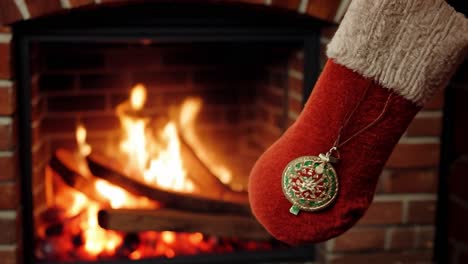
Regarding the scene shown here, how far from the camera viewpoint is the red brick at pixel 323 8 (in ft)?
5.57

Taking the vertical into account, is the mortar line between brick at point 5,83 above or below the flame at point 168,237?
above

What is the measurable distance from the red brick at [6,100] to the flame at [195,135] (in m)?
0.52

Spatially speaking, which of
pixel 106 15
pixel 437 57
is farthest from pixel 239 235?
pixel 437 57

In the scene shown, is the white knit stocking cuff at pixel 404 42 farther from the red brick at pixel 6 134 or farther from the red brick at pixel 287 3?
the red brick at pixel 6 134

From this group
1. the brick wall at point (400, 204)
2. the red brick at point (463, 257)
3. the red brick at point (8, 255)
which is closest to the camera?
the red brick at point (8, 255)

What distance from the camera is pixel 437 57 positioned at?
1199mm

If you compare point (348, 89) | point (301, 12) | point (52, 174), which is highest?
point (301, 12)

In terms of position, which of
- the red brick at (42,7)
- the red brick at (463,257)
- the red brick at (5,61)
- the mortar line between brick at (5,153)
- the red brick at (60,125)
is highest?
the red brick at (42,7)

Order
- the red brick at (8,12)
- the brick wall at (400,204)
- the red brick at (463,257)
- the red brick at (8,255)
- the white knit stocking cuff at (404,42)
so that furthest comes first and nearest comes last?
the red brick at (463,257)
the brick wall at (400,204)
the red brick at (8,255)
the red brick at (8,12)
the white knit stocking cuff at (404,42)

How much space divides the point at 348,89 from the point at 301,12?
1.70 ft

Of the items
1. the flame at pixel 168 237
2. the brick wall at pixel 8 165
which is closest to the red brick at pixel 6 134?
the brick wall at pixel 8 165

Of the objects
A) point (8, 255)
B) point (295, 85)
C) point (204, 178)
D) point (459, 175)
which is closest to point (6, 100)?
point (8, 255)

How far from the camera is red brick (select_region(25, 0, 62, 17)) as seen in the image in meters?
1.59

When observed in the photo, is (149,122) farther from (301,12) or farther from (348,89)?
(348,89)
